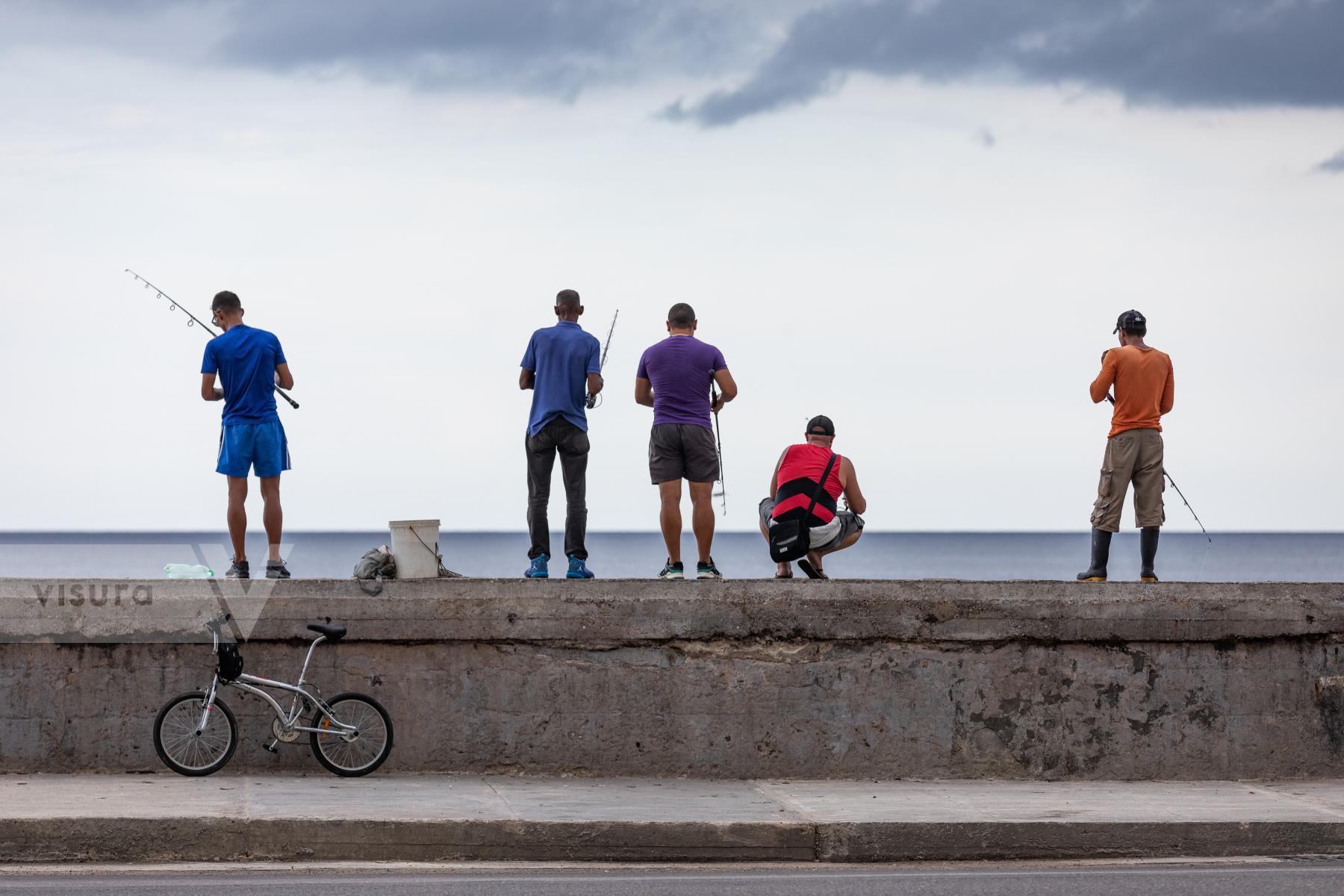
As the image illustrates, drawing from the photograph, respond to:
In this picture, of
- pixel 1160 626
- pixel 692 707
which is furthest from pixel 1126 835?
pixel 692 707

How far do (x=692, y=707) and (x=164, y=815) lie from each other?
10.2 ft

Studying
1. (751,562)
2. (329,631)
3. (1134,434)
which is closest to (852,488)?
(1134,434)

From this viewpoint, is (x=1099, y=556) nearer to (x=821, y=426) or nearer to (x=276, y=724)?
(x=821, y=426)

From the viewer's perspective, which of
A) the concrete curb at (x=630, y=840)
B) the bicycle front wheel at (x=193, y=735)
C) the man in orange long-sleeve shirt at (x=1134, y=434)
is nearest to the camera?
the concrete curb at (x=630, y=840)

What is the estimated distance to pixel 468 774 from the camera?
8.70 meters

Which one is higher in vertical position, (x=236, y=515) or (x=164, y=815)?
(x=236, y=515)

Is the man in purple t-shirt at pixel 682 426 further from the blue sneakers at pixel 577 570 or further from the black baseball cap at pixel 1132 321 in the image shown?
the black baseball cap at pixel 1132 321

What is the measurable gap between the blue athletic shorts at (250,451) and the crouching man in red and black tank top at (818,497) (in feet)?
10.3

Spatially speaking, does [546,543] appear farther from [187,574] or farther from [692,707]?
[187,574]

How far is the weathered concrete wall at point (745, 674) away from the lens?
851cm

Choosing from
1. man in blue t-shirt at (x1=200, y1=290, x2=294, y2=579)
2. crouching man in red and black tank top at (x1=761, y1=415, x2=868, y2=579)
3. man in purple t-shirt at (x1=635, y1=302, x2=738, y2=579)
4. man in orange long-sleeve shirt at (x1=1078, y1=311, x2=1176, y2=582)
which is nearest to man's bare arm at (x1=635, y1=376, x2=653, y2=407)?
man in purple t-shirt at (x1=635, y1=302, x2=738, y2=579)

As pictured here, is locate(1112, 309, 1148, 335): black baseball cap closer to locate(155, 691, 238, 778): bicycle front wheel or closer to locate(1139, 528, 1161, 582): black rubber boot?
locate(1139, 528, 1161, 582): black rubber boot

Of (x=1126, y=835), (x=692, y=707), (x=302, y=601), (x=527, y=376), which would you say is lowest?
(x=1126, y=835)

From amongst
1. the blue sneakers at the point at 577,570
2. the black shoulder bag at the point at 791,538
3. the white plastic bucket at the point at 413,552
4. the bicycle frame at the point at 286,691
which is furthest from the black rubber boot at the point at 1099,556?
the bicycle frame at the point at 286,691
